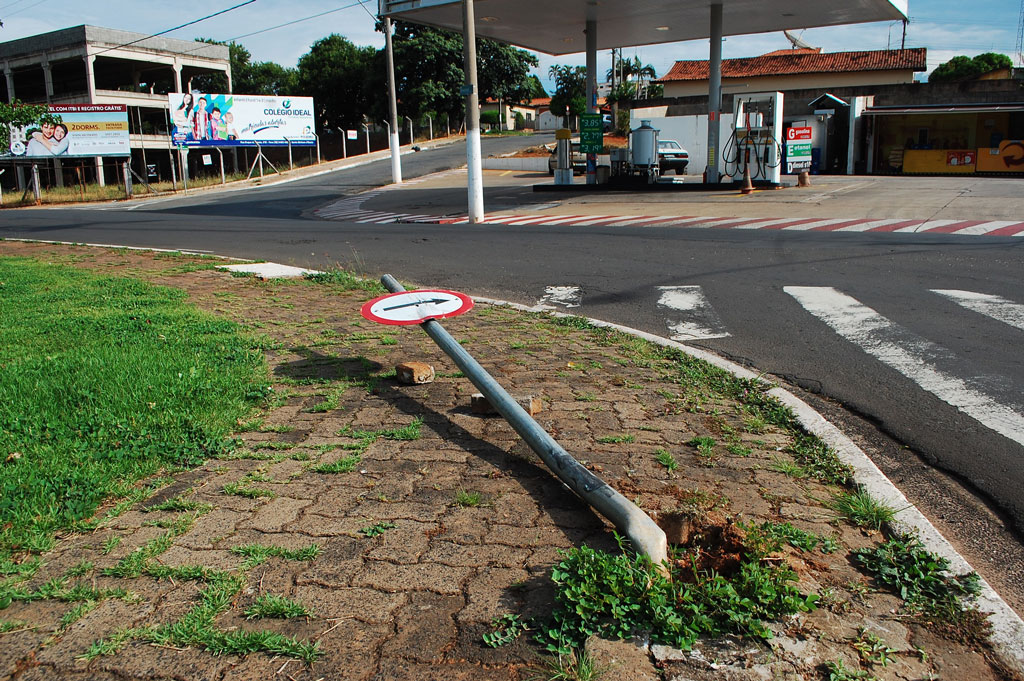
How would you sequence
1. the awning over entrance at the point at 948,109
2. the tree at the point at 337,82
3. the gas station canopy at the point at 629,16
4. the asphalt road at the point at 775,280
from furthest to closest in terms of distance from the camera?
the tree at the point at 337,82 → the awning over entrance at the point at 948,109 → the gas station canopy at the point at 629,16 → the asphalt road at the point at 775,280

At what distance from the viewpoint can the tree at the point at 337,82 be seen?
237ft

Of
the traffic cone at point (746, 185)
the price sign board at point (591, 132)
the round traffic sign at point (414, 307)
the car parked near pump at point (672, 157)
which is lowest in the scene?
the round traffic sign at point (414, 307)

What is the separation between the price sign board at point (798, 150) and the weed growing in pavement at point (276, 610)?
96.1 feet

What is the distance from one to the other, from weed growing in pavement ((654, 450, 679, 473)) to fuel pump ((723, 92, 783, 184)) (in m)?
22.1

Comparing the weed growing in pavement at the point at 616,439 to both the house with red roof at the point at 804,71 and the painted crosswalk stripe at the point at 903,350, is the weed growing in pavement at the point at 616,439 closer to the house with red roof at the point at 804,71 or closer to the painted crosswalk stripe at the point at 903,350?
the painted crosswalk stripe at the point at 903,350

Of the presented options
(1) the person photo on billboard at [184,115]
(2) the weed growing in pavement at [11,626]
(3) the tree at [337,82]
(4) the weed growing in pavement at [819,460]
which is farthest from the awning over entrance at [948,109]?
(3) the tree at [337,82]

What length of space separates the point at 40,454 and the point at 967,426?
5308mm

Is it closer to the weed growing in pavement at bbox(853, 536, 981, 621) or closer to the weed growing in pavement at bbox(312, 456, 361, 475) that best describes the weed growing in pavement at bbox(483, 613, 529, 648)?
the weed growing in pavement at bbox(853, 536, 981, 621)

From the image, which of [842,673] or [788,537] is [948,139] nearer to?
[788,537]

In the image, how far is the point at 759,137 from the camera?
2528 cm

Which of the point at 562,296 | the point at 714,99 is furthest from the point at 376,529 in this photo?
the point at 714,99

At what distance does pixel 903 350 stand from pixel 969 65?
105 meters

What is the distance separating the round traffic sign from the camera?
537 cm

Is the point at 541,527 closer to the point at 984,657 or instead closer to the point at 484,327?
the point at 984,657
